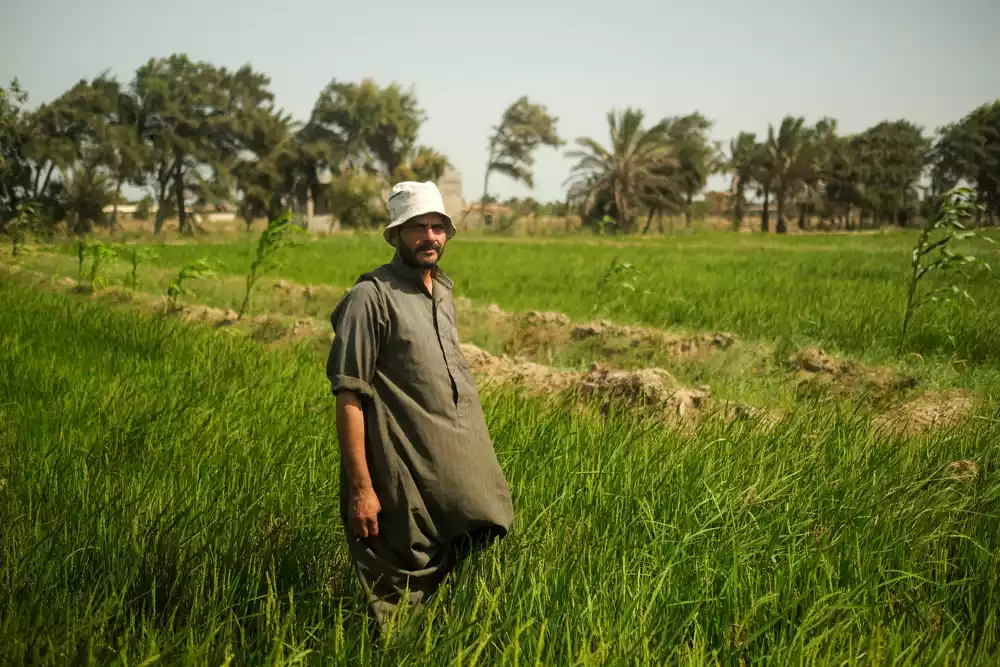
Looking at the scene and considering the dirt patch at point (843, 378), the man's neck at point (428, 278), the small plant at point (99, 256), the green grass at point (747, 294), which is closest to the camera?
the man's neck at point (428, 278)

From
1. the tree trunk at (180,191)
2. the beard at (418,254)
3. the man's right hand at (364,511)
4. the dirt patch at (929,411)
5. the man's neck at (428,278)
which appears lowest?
the dirt patch at (929,411)

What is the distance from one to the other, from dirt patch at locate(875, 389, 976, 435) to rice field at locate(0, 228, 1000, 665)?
0.20 m

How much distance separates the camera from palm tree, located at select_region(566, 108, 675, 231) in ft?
115

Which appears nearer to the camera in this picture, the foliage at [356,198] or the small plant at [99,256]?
the small plant at [99,256]

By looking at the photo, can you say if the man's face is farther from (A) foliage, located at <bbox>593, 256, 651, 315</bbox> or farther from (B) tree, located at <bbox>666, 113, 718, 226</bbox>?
(B) tree, located at <bbox>666, 113, 718, 226</bbox>

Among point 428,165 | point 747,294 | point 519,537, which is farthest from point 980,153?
point 519,537

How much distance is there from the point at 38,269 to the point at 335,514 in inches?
473

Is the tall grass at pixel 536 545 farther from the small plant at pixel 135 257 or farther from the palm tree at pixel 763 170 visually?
the palm tree at pixel 763 170

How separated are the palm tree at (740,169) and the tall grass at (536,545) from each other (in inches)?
1466

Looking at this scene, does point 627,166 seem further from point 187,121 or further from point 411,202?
point 411,202

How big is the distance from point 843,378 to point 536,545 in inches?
158

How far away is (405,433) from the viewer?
1.90 m

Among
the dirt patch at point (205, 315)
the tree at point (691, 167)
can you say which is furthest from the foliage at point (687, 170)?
the dirt patch at point (205, 315)

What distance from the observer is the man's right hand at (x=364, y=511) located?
72.1 inches
